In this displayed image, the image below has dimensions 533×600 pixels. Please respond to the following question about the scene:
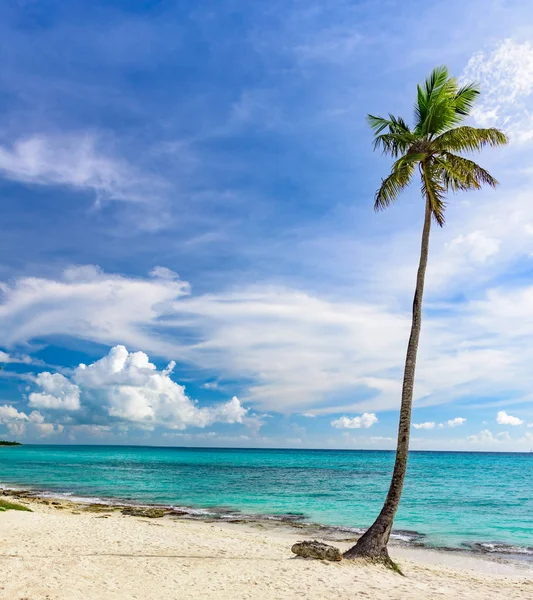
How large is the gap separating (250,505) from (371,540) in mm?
21031

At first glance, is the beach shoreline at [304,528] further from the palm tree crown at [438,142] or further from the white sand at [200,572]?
the palm tree crown at [438,142]

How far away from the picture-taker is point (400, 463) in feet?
45.1

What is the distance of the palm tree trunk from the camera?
1345cm

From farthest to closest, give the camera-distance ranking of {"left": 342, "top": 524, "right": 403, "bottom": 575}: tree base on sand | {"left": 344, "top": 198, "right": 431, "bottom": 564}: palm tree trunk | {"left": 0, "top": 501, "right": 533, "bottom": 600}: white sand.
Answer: {"left": 344, "top": 198, "right": 431, "bottom": 564}: palm tree trunk → {"left": 342, "top": 524, "right": 403, "bottom": 575}: tree base on sand → {"left": 0, "top": 501, "right": 533, "bottom": 600}: white sand

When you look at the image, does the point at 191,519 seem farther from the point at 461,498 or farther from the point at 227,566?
the point at 461,498

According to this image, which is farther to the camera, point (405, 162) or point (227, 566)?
point (405, 162)

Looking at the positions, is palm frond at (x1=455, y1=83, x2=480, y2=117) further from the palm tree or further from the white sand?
the white sand

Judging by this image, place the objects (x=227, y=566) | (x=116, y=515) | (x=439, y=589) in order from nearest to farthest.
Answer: (x=439, y=589), (x=227, y=566), (x=116, y=515)

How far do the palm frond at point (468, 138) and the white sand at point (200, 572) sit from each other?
39.1 ft

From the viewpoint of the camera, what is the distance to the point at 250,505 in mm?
32875

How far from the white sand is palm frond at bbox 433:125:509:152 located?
1191cm

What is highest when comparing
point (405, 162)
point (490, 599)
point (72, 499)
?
point (405, 162)

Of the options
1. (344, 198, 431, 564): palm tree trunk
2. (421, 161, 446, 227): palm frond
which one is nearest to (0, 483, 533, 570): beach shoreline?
(344, 198, 431, 564): palm tree trunk

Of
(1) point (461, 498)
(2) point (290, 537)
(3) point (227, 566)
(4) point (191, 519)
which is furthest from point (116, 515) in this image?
(1) point (461, 498)
